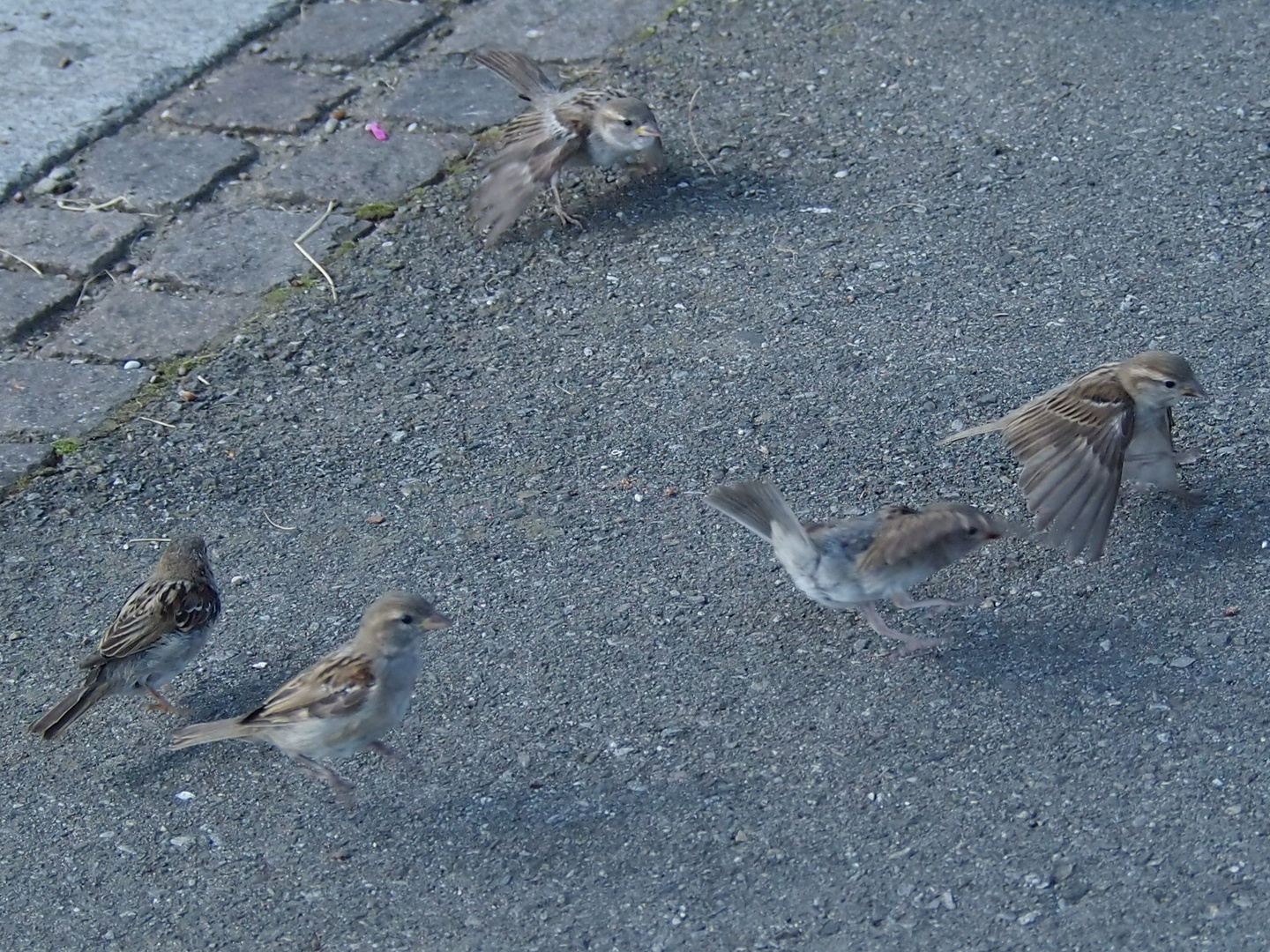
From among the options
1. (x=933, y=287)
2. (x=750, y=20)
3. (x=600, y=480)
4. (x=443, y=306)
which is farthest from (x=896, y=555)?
(x=750, y=20)

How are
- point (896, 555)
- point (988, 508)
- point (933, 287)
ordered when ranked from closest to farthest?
1. point (896, 555)
2. point (988, 508)
3. point (933, 287)

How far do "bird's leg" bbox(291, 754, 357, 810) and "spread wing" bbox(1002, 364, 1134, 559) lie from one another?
2.23 meters

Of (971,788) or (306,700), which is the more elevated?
(306,700)

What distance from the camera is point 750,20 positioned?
8.61m

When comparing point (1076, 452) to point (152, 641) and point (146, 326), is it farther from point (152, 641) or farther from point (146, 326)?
point (146, 326)

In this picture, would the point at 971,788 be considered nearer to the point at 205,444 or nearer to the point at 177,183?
the point at 205,444

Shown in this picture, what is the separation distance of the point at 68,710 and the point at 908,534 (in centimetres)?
247

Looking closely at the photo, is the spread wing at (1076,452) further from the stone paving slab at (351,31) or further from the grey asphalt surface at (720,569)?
the stone paving slab at (351,31)

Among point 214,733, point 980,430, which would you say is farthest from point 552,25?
point 214,733

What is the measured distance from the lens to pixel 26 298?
6520mm

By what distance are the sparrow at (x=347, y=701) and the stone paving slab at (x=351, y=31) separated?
475 cm

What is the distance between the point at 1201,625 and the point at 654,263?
9.72 feet

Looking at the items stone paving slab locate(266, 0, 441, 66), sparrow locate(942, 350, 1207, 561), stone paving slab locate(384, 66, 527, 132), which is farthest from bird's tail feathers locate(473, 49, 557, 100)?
sparrow locate(942, 350, 1207, 561)

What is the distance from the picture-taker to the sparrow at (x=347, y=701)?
4.15 metres
